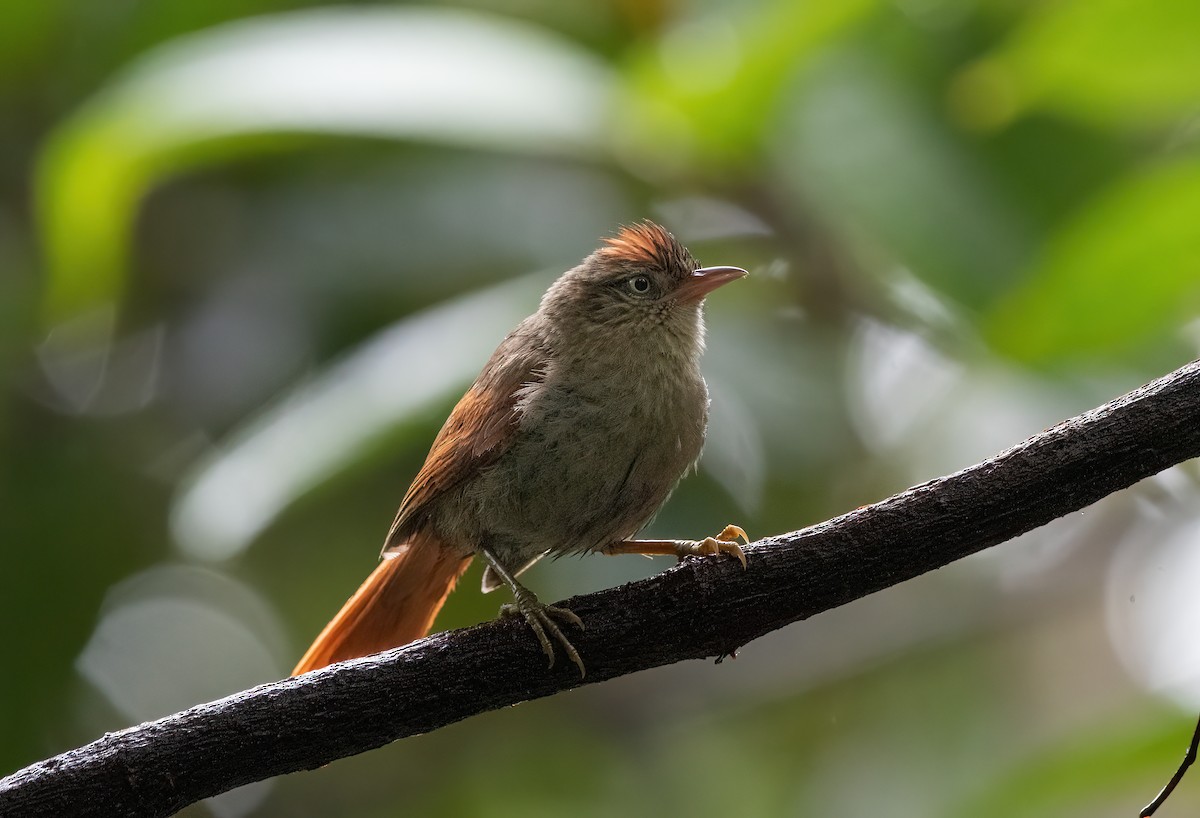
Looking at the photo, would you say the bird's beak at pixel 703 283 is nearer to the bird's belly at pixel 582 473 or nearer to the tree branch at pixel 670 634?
the bird's belly at pixel 582 473

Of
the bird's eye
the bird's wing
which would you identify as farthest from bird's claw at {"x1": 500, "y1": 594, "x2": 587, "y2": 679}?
the bird's eye

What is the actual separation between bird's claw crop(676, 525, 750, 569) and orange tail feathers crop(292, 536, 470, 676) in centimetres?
69

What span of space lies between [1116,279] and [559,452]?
1488mm

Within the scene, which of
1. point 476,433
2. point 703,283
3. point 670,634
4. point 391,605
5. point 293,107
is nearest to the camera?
point 670,634

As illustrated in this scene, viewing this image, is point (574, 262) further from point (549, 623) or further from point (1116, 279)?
point (549, 623)

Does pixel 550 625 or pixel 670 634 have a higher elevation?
pixel 550 625

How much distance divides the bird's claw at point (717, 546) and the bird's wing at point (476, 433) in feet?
1.65

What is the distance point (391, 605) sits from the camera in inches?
133

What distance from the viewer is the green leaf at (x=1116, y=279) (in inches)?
A: 124

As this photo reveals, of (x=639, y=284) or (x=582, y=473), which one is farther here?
(x=639, y=284)

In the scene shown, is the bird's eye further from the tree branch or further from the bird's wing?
the tree branch

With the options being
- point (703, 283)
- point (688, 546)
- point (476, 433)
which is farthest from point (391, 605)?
point (703, 283)

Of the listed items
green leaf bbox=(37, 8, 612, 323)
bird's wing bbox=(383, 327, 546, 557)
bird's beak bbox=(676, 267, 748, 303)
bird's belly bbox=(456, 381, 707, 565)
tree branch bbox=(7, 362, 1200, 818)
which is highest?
green leaf bbox=(37, 8, 612, 323)

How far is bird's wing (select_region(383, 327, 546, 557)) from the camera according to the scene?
10.3 feet
